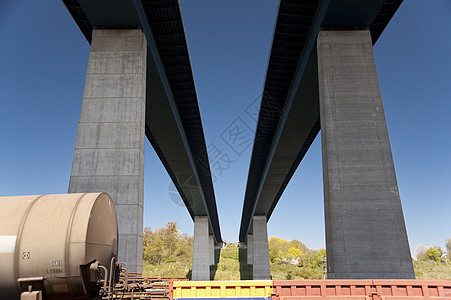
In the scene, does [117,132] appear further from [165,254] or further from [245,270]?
[245,270]

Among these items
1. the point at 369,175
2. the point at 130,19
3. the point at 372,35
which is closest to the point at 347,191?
the point at 369,175

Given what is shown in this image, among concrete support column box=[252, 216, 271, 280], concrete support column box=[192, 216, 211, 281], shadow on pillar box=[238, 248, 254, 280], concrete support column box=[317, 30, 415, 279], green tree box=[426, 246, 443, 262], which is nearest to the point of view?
concrete support column box=[317, 30, 415, 279]

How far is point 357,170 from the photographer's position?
15.9 metres

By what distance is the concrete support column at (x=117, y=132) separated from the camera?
16.4 meters

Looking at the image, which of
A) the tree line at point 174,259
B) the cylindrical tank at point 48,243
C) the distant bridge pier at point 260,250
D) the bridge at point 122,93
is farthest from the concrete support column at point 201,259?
the cylindrical tank at point 48,243

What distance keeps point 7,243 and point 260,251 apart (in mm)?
63573

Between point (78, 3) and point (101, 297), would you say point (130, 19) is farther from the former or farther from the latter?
point (101, 297)

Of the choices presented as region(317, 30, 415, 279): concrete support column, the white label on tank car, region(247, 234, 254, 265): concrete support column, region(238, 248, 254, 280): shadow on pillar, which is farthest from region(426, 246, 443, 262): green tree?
the white label on tank car

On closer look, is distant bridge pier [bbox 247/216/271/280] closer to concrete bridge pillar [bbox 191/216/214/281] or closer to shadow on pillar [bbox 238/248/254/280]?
concrete bridge pillar [bbox 191/216/214/281]

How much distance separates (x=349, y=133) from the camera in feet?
53.9

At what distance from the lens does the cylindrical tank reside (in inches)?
266

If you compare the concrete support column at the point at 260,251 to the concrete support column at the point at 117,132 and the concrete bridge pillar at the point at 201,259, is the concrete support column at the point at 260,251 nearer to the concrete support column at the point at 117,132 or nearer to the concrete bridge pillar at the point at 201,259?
the concrete bridge pillar at the point at 201,259

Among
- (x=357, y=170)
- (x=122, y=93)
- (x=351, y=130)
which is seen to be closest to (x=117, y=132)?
(x=122, y=93)

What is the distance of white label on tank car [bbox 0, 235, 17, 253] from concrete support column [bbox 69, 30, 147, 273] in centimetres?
946
